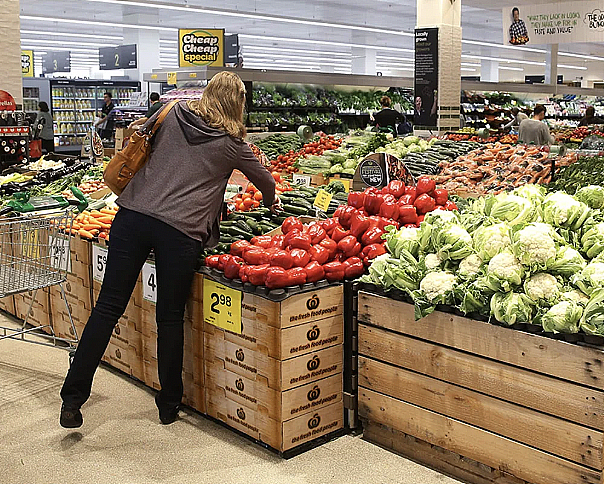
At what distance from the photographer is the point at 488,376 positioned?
292 cm

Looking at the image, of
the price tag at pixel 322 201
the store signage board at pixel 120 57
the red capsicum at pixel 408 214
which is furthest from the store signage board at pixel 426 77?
the store signage board at pixel 120 57

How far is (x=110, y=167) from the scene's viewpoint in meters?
3.59

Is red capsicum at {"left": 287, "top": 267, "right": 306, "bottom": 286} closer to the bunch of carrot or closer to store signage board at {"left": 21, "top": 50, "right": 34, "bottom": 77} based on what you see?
the bunch of carrot

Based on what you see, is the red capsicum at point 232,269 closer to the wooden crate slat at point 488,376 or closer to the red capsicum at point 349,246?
the red capsicum at point 349,246

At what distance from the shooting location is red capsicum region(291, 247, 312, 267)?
135 inches

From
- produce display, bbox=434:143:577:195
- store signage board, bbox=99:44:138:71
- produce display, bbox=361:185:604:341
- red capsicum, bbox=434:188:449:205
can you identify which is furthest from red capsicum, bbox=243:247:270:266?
store signage board, bbox=99:44:138:71

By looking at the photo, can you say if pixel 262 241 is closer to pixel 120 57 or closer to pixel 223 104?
pixel 223 104

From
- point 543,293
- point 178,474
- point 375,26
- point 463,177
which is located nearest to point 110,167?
point 178,474

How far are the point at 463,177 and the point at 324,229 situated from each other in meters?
3.19

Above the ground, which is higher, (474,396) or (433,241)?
(433,241)

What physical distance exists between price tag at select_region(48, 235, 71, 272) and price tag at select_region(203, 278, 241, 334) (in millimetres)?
1058

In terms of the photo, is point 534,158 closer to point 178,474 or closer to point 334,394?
point 334,394

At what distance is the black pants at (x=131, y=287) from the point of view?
351 cm

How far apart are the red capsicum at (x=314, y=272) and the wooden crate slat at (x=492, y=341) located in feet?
0.71
